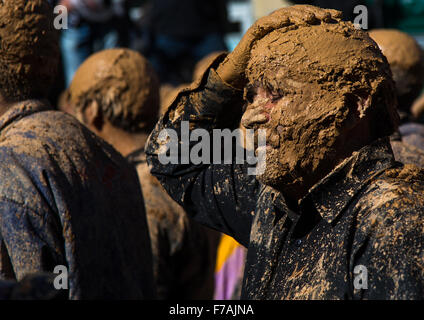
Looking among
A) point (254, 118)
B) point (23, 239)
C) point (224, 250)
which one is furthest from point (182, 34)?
point (254, 118)

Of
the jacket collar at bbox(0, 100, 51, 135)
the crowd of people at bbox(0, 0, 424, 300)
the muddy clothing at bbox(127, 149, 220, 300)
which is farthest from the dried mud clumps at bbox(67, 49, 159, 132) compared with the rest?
the jacket collar at bbox(0, 100, 51, 135)

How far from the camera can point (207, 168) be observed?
10.8ft

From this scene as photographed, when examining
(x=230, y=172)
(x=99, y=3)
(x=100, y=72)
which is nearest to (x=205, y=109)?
(x=230, y=172)

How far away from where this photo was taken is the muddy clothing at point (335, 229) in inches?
89.6

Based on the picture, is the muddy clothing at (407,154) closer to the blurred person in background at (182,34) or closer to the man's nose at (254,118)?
the man's nose at (254,118)

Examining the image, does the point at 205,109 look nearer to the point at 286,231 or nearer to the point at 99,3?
the point at 286,231

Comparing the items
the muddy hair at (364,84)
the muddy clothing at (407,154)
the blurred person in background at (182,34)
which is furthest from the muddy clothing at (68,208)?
the blurred person in background at (182,34)

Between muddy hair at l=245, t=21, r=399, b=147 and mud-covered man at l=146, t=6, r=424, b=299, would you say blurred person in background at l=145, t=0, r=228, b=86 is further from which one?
muddy hair at l=245, t=21, r=399, b=147

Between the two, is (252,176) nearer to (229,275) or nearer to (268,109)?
(268,109)

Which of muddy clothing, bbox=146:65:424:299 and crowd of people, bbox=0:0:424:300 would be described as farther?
crowd of people, bbox=0:0:424:300

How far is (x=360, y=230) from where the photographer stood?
239cm

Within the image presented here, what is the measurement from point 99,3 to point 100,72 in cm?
386

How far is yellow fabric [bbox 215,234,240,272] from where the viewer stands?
19.6 feet

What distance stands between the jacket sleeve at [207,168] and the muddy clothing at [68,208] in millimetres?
273
